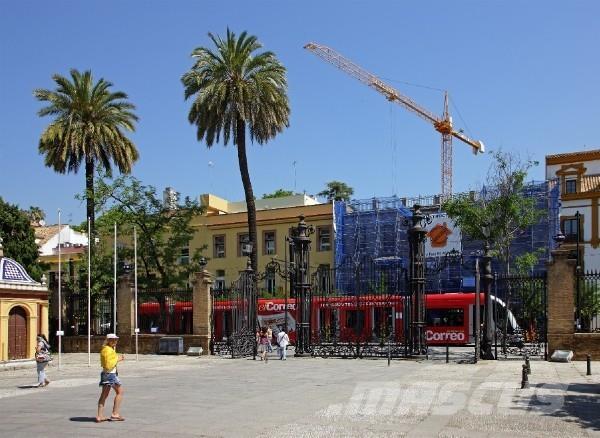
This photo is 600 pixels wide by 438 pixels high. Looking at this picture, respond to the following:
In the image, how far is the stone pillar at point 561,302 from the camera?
2683 cm

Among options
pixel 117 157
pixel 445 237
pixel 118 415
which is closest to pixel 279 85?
pixel 117 157

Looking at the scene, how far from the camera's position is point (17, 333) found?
2888cm

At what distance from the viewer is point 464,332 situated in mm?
39062

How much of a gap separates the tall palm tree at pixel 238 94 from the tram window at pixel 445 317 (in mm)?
10178

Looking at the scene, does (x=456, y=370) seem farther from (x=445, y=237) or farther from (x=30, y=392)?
(x=445, y=237)

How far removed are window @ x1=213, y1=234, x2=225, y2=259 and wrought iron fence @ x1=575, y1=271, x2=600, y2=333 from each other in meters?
31.0

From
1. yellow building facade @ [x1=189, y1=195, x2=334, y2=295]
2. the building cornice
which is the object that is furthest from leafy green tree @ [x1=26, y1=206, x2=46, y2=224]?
the building cornice

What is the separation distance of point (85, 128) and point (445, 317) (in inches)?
887

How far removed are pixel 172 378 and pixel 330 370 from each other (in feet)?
16.5

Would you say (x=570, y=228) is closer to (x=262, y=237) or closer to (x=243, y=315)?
(x=262, y=237)

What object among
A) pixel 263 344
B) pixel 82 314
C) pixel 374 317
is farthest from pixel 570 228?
pixel 82 314

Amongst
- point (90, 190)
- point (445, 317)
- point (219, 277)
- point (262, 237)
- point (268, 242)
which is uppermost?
point (90, 190)

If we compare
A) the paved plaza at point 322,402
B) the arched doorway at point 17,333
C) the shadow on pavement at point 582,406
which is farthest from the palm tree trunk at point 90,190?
the shadow on pavement at point 582,406

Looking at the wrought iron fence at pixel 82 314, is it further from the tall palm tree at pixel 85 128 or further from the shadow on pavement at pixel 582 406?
the shadow on pavement at pixel 582 406
